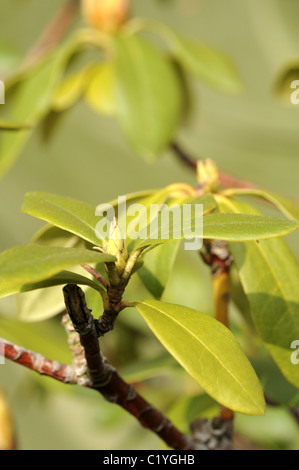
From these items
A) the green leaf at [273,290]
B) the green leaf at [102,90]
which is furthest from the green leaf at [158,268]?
the green leaf at [102,90]

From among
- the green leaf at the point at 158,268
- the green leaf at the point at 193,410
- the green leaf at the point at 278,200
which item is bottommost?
the green leaf at the point at 193,410

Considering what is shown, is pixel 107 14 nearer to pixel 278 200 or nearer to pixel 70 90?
pixel 70 90

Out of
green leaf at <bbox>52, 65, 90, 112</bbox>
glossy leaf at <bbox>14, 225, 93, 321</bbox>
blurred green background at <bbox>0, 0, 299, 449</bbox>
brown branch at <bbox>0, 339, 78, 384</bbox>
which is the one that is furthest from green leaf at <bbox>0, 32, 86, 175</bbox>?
blurred green background at <bbox>0, 0, 299, 449</bbox>

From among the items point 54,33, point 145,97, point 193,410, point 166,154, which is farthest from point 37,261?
point 166,154

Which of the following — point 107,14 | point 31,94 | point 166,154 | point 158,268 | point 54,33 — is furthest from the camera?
point 166,154

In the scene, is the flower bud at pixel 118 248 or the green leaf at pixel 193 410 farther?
the green leaf at pixel 193 410

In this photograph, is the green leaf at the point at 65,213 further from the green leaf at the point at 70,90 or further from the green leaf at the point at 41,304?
the green leaf at the point at 70,90

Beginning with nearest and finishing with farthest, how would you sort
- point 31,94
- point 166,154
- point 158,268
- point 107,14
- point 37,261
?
point 37,261 → point 158,268 → point 31,94 → point 107,14 → point 166,154
